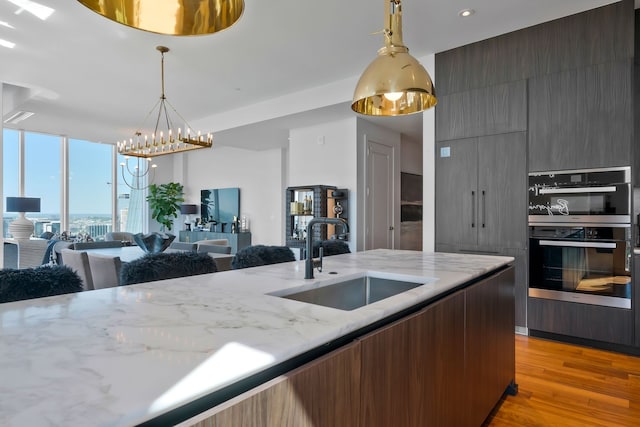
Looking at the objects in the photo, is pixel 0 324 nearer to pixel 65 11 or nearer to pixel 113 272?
pixel 113 272

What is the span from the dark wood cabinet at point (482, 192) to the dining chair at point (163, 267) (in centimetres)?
264

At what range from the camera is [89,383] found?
657 millimetres

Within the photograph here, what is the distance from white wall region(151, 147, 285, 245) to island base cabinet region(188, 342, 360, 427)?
667 cm

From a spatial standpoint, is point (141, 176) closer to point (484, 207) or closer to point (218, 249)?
point (218, 249)

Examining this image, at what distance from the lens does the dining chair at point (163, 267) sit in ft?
7.05

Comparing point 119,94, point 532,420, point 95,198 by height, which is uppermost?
point 119,94

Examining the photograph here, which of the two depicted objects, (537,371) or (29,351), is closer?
(29,351)

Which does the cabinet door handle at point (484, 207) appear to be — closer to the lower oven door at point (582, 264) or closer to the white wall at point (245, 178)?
the lower oven door at point (582, 264)

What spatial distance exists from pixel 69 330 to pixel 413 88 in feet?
5.44

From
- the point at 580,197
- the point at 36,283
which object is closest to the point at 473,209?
the point at 580,197

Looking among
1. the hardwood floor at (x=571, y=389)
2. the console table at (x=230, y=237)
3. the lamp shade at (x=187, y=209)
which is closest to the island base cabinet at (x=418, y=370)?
the hardwood floor at (x=571, y=389)

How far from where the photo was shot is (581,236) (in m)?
3.35

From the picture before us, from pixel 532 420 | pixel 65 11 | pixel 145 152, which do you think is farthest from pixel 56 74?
pixel 532 420

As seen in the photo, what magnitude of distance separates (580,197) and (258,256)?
113 inches
